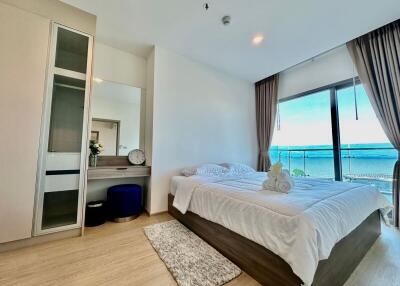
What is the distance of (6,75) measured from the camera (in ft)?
5.75

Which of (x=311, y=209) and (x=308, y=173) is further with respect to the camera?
(x=308, y=173)

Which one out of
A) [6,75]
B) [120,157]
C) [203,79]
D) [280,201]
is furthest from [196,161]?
[6,75]

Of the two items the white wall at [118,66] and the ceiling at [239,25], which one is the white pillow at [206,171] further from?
the ceiling at [239,25]

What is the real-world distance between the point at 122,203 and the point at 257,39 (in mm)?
3380

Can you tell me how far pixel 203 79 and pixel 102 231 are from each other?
10.4ft

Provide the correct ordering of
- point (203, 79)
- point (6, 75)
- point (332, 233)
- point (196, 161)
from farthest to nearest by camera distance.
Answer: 1. point (203, 79)
2. point (196, 161)
3. point (6, 75)
4. point (332, 233)

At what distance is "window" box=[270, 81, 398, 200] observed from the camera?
9.23 feet

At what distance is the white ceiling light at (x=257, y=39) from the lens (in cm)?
266

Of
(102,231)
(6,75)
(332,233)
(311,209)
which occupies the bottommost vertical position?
(102,231)

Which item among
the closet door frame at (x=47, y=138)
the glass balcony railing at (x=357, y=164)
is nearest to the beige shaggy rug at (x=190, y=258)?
the closet door frame at (x=47, y=138)

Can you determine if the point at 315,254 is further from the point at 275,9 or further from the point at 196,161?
the point at 275,9

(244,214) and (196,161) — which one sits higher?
(196,161)

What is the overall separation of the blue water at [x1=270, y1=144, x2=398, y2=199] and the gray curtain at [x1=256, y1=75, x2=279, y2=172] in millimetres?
593

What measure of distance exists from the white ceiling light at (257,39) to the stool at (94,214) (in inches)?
139
